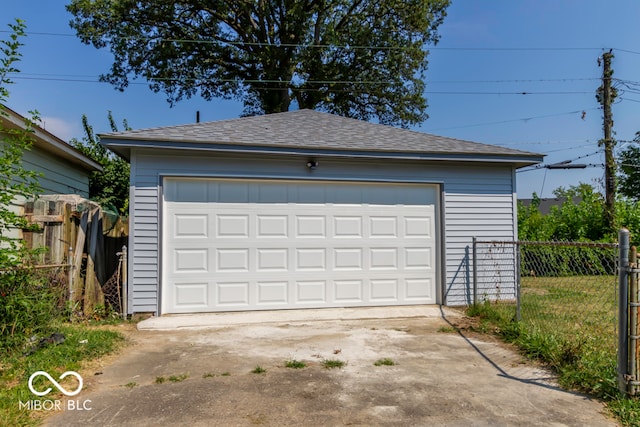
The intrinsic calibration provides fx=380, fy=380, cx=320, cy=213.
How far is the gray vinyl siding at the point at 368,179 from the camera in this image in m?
5.71

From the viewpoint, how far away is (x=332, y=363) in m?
3.87

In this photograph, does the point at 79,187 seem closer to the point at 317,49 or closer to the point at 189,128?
the point at 189,128

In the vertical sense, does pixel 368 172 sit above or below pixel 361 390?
above

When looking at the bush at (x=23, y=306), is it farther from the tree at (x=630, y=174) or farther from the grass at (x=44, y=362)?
the tree at (x=630, y=174)

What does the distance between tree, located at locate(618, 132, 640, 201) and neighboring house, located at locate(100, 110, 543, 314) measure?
25.7 meters

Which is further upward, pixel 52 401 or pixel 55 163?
pixel 55 163

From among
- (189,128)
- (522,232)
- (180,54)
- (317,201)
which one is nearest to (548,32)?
(522,232)

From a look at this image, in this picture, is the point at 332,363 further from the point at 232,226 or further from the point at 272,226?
the point at 232,226

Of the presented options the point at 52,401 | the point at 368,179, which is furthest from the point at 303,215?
the point at 52,401

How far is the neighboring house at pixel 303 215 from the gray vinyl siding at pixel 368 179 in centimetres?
2

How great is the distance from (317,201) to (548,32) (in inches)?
404

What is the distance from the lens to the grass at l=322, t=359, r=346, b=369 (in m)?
3.81

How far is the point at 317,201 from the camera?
634 cm

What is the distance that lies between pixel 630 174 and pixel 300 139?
96.2ft
